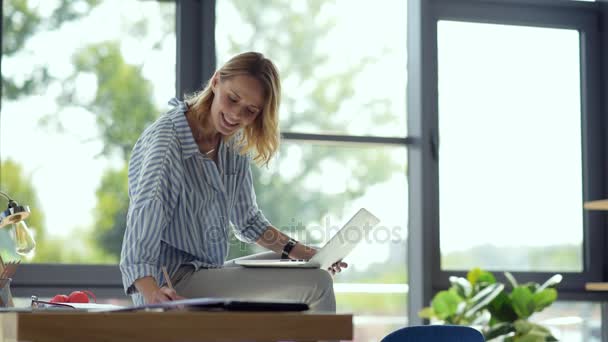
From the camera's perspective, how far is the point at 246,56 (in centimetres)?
221

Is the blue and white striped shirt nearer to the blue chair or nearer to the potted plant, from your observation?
→ the blue chair

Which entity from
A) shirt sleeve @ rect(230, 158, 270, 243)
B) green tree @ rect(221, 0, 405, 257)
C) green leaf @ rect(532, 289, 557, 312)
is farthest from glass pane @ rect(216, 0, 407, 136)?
shirt sleeve @ rect(230, 158, 270, 243)

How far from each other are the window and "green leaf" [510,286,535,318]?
0.52 m

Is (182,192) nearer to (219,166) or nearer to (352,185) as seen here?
(219,166)

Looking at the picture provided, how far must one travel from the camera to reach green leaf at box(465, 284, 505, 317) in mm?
3635

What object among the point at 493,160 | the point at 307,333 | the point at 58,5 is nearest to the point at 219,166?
the point at 307,333

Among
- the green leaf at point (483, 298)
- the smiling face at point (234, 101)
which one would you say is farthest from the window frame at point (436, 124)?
the smiling face at point (234, 101)

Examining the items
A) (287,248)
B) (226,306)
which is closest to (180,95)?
(287,248)

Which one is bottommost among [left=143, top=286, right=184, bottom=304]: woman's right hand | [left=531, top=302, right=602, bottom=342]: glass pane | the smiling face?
[left=531, top=302, right=602, bottom=342]: glass pane

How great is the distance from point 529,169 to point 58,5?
2.31 metres

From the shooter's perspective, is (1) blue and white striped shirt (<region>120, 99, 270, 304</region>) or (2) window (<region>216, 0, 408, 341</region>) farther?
(2) window (<region>216, 0, 408, 341</region>)

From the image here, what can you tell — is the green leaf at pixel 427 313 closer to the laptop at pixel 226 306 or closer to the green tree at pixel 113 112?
the green tree at pixel 113 112

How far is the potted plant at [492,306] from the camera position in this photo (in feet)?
12.0

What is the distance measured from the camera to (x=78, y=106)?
12.0 feet
